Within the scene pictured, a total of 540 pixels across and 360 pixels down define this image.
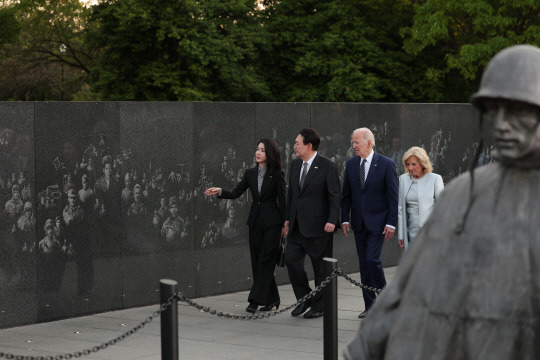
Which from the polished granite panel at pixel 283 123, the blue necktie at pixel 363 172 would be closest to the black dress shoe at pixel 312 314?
the blue necktie at pixel 363 172

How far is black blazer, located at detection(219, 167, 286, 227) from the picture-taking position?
1082 cm

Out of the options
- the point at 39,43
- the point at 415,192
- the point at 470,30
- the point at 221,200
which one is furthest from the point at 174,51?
the point at 415,192

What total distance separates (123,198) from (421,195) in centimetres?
331

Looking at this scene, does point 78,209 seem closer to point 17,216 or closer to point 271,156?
point 17,216

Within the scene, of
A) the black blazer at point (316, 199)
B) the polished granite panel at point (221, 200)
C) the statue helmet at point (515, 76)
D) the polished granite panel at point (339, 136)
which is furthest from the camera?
the polished granite panel at point (339, 136)

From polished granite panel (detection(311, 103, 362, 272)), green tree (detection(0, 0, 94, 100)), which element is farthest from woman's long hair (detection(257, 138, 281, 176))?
green tree (detection(0, 0, 94, 100))

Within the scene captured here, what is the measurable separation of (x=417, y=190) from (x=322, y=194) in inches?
43.7

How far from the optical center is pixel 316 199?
1054cm

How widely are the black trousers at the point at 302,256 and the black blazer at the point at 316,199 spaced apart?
0.30 feet

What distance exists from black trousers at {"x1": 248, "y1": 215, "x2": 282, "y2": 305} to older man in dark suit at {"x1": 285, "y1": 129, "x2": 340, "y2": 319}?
9.9 inches

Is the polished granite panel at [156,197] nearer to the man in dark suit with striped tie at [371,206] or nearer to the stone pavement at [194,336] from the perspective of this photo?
the stone pavement at [194,336]

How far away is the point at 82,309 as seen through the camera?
1062 centimetres

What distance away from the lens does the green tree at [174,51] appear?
3819 cm

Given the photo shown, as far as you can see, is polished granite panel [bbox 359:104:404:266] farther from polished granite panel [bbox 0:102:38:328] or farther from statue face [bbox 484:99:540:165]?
statue face [bbox 484:99:540:165]
